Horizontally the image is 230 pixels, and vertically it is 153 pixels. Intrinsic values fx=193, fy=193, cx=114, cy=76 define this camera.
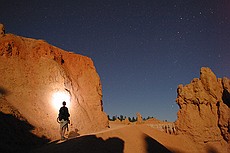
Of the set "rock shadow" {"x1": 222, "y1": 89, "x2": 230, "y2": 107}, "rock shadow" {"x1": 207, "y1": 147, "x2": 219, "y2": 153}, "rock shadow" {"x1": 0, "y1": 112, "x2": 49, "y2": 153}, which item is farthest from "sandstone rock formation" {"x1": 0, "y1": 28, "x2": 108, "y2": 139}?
"rock shadow" {"x1": 222, "y1": 89, "x2": 230, "y2": 107}

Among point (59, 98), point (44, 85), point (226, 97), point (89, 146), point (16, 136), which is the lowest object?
point (89, 146)

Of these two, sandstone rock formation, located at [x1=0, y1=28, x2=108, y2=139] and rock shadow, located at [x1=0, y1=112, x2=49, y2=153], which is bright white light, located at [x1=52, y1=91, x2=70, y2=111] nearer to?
sandstone rock formation, located at [x1=0, y1=28, x2=108, y2=139]

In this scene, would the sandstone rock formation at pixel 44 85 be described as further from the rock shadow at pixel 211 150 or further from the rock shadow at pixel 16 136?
the rock shadow at pixel 211 150

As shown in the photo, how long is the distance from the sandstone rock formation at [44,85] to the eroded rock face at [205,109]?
35.5 feet

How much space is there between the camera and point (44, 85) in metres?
21.0

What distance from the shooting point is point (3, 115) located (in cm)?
1249

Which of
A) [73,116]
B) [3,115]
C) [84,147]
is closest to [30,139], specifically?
[3,115]

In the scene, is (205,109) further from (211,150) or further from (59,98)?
(59,98)

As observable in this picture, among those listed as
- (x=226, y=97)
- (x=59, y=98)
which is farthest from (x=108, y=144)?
(x=226, y=97)

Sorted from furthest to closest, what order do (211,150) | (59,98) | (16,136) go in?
(211,150) < (59,98) < (16,136)

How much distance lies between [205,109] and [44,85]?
18789 mm

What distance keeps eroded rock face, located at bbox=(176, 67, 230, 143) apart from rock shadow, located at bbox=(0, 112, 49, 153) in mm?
16931

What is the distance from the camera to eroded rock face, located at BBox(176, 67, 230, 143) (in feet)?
71.3

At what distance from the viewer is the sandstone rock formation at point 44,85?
17203 millimetres
